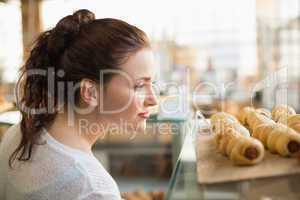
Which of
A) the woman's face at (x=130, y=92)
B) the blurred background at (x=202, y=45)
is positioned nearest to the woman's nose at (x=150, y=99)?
the woman's face at (x=130, y=92)

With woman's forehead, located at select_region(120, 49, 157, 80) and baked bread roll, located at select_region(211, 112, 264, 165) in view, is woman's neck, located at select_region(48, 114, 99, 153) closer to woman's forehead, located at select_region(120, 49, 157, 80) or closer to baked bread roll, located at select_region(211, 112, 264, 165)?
woman's forehead, located at select_region(120, 49, 157, 80)

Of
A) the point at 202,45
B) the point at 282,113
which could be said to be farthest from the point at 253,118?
the point at 202,45

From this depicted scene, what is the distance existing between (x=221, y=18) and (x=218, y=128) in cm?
252

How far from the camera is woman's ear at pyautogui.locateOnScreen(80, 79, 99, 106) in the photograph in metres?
0.73

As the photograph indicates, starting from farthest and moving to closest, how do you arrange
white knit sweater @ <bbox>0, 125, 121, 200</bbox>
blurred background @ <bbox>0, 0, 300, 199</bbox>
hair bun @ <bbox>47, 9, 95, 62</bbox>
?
blurred background @ <bbox>0, 0, 300, 199</bbox>, hair bun @ <bbox>47, 9, 95, 62</bbox>, white knit sweater @ <bbox>0, 125, 121, 200</bbox>

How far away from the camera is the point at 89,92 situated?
2.42 feet

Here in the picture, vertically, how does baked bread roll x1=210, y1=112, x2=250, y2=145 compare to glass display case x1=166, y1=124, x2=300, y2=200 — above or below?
above

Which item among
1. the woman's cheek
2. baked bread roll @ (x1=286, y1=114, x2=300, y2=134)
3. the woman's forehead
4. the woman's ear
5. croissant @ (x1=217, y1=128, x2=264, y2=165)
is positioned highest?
the woman's forehead

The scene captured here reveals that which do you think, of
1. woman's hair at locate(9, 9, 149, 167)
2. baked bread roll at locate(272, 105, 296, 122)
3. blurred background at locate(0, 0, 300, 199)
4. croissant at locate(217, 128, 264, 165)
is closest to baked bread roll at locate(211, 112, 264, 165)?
croissant at locate(217, 128, 264, 165)

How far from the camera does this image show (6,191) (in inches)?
29.1

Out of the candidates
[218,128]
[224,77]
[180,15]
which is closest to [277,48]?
[224,77]

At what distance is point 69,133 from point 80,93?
3.1 inches

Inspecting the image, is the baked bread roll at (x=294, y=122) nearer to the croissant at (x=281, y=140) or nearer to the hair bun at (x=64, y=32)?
the croissant at (x=281, y=140)

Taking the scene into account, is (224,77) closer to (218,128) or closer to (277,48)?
(277,48)
